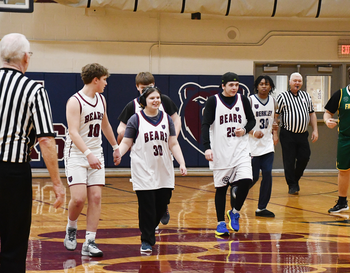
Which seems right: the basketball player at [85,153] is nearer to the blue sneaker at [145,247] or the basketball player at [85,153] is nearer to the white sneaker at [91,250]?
the white sneaker at [91,250]

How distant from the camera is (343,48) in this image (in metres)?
12.4

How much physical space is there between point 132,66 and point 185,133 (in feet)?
6.37

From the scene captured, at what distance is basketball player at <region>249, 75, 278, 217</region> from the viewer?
6516 millimetres

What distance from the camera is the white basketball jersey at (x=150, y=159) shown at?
181 inches

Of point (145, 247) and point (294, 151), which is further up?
point (294, 151)

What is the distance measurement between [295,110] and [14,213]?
644cm

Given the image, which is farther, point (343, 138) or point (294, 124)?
point (294, 124)

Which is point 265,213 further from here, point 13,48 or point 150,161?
point 13,48

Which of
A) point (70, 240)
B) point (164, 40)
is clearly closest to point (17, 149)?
point (70, 240)

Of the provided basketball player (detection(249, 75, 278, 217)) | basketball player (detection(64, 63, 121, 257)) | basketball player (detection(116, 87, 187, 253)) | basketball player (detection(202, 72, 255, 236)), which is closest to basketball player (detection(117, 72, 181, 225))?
basketball player (detection(202, 72, 255, 236))

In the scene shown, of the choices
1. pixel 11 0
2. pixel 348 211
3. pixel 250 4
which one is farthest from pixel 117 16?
pixel 348 211

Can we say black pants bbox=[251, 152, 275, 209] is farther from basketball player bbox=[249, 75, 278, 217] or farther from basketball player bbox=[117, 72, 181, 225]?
basketball player bbox=[117, 72, 181, 225]

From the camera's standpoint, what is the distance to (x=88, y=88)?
448 centimetres

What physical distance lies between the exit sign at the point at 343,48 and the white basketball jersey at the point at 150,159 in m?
8.90
